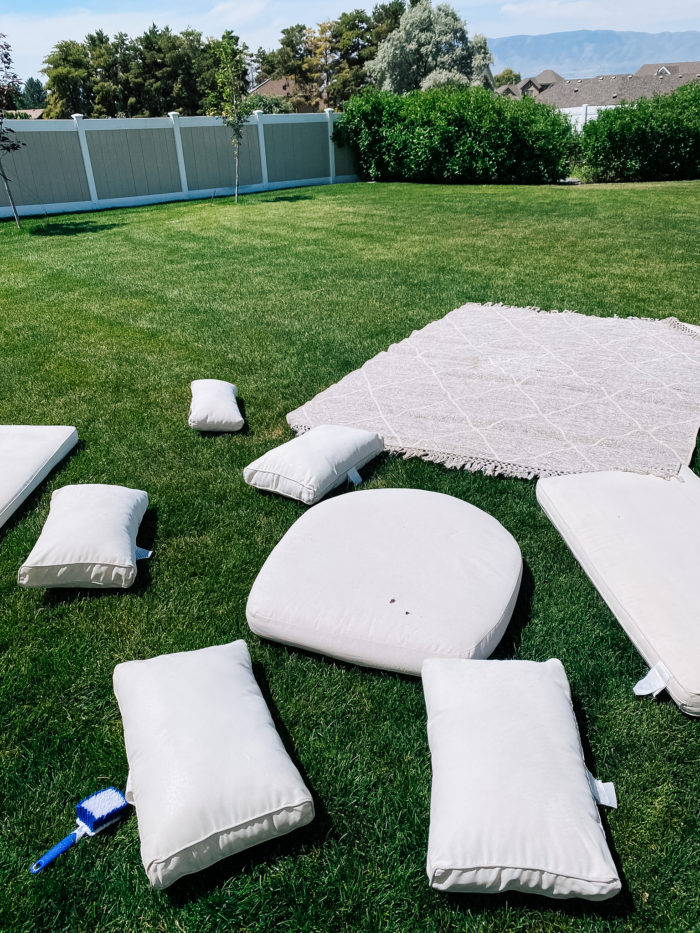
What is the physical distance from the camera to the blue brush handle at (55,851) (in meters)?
2.02

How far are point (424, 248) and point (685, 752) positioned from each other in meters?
9.21

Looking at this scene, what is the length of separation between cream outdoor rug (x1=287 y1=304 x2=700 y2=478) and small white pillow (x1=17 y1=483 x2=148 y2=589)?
1805 millimetres

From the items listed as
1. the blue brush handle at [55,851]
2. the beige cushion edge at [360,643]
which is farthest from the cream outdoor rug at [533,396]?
the blue brush handle at [55,851]

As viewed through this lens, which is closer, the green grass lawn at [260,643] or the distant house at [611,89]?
the green grass lawn at [260,643]

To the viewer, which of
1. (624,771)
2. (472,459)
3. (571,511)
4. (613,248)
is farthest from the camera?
A: (613,248)

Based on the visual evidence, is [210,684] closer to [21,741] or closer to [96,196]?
[21,741]

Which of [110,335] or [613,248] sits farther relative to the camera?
[613,248]

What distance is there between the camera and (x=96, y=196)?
15820 mm

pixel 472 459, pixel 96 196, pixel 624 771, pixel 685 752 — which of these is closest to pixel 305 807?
pixel 624 771

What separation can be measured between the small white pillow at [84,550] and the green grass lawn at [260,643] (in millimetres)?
118

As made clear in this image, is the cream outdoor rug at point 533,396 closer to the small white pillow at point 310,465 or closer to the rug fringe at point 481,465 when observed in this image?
the rug fringe at point 481,465

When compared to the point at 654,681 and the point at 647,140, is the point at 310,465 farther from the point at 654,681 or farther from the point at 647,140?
the point at 647,140

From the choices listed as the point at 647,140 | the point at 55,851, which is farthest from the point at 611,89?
the point at 55,851

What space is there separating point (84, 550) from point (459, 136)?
18.4 meters
